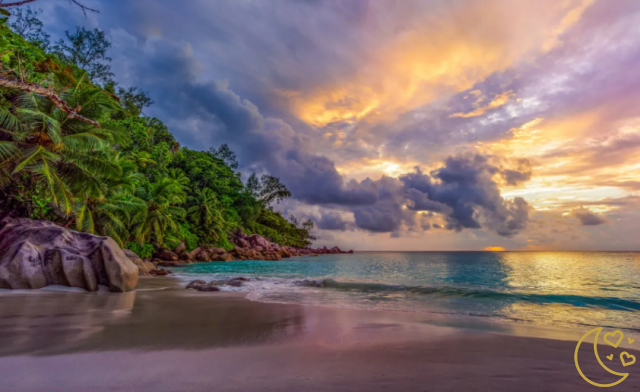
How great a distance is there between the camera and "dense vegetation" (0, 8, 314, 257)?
37.4 ft

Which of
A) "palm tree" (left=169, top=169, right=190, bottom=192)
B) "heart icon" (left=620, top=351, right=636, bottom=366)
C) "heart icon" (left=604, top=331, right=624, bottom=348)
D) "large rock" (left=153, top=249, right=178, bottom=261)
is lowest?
"heart icon" (left=604, top=331, right=624, bottom=348)

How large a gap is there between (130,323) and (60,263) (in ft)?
23.3

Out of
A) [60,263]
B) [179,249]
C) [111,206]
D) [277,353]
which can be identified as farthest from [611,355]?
[179,249]

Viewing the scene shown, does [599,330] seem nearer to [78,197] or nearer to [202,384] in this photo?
[202,384]

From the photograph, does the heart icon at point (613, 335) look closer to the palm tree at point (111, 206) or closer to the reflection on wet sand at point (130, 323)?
the reflection on wet sand at point (130, 323)

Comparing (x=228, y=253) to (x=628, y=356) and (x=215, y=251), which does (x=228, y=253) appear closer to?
(x=215, y=251)

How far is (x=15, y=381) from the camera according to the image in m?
3.28

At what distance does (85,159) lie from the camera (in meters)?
13.3

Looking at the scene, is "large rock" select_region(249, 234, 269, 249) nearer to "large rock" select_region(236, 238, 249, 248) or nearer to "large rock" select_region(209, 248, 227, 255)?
"large rock" select_region(236, 238, 249, 248)

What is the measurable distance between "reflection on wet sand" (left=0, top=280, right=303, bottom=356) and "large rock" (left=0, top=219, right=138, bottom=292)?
122 centimetres

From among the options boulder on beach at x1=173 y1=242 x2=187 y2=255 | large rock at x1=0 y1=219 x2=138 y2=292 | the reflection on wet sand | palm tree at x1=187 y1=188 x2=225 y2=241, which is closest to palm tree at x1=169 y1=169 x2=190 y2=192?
palm tree at x1=187 y1=188 x2=225 y2=241

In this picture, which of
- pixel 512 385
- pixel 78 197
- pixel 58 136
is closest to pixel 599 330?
pixel 512 385

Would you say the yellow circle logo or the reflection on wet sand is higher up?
the reflection on wet sand

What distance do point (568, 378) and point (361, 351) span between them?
2.53 m
